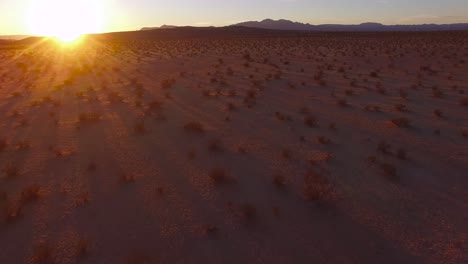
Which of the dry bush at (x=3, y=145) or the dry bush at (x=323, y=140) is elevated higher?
the dry bush at (x=323, y=140)

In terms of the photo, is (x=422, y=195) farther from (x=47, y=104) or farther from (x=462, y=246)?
(x=47, y=104)

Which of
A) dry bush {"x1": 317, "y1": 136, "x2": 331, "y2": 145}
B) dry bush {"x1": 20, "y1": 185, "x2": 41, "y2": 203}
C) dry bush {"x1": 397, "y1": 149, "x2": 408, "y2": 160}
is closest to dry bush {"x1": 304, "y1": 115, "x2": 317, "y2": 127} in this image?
dry bush {"x1": 317, "y1": 136, "x2": 331, "y2": 145}

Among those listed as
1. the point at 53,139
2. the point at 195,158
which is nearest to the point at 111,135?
the point at 53,139

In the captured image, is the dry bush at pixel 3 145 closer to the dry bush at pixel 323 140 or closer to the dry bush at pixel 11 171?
the dry bush at pixel 11 171

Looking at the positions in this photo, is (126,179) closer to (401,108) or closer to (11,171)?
(11,171)

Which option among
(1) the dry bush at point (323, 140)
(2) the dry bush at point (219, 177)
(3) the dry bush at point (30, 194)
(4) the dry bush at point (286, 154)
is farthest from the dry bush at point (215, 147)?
(3) the dry bush at point (30, 194)

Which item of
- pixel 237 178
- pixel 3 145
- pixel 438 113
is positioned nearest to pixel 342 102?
pixel 438 113
